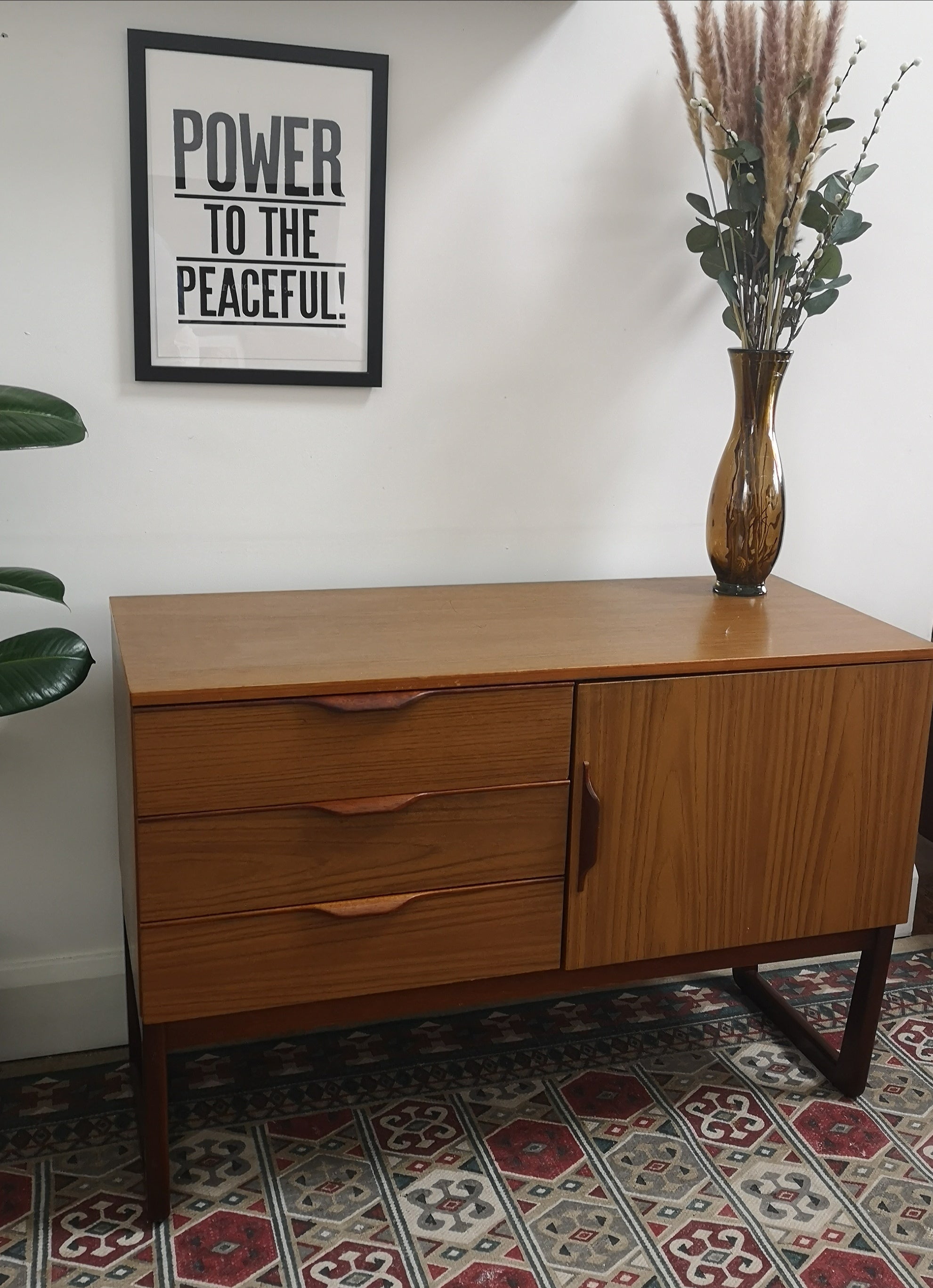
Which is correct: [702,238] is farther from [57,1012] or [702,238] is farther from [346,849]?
[57,1012]

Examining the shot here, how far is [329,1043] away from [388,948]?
526 millimetres

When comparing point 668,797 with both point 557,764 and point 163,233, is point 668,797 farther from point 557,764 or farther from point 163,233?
point 163,233

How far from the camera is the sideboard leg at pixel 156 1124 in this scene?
154cm

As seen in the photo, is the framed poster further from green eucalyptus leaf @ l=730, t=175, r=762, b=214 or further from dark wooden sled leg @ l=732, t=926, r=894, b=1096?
dark wooden sled leg @ l=732, t=926, r=894, b=1096

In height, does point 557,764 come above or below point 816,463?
below

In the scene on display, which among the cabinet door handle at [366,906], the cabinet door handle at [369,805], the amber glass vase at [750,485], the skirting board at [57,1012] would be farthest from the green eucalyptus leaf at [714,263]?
the skirting board at [57,1012]

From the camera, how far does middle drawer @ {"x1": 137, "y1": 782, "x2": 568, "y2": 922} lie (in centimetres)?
148

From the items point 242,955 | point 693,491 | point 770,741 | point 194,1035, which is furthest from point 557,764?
point 693,491

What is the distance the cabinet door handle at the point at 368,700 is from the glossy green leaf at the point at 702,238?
89cm

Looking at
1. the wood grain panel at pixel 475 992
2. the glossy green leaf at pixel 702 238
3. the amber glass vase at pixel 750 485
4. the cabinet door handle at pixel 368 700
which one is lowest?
the wood grain panel at pixel 475 992

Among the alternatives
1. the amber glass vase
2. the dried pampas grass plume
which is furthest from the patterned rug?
the dried pampas grass plume

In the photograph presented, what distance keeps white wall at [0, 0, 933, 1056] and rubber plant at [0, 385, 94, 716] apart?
0.95 feet

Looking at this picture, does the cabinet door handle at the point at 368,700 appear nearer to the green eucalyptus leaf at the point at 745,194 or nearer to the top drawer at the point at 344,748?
the top drawer at the point at 344,748

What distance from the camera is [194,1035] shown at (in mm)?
1558
